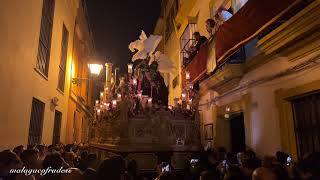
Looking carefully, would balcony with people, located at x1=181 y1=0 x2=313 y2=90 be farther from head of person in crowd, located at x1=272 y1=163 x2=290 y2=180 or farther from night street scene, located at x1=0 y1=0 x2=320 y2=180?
head of person in crowd, located at x1=272 y1=163 x2=290 y2=180

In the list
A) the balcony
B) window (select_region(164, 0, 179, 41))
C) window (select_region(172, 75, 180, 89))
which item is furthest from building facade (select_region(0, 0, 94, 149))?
window (select_region(164, 0, 179, 41))

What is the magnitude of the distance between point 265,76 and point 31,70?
19.8 feet

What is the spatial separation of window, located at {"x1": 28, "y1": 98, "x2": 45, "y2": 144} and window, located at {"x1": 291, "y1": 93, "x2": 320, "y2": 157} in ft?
22.7

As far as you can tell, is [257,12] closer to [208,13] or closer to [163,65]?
[163,65]

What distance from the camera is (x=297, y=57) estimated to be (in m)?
5.69

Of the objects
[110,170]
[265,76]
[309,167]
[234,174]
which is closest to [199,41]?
[265,76]

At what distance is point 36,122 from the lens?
9.37 metres

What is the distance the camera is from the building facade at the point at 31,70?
6.59m

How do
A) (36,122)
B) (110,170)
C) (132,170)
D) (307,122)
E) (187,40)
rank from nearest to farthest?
(110,170), (132,170), (307,122), (36,122), (187,40)

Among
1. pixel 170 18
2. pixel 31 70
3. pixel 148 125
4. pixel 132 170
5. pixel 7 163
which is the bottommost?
pixel 132 170

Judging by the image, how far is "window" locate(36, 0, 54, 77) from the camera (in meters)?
9.44

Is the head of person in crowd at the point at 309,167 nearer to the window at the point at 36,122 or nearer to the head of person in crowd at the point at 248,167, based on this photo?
the head of person in crowd at the point at 248,167

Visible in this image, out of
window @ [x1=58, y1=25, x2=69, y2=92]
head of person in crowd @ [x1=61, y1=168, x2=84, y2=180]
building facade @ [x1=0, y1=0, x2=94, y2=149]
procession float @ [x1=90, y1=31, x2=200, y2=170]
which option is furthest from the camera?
window @ [x1=58, y1=25, x2=69, y2=92]

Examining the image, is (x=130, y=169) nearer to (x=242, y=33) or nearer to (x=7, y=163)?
(x=7, y=163)
